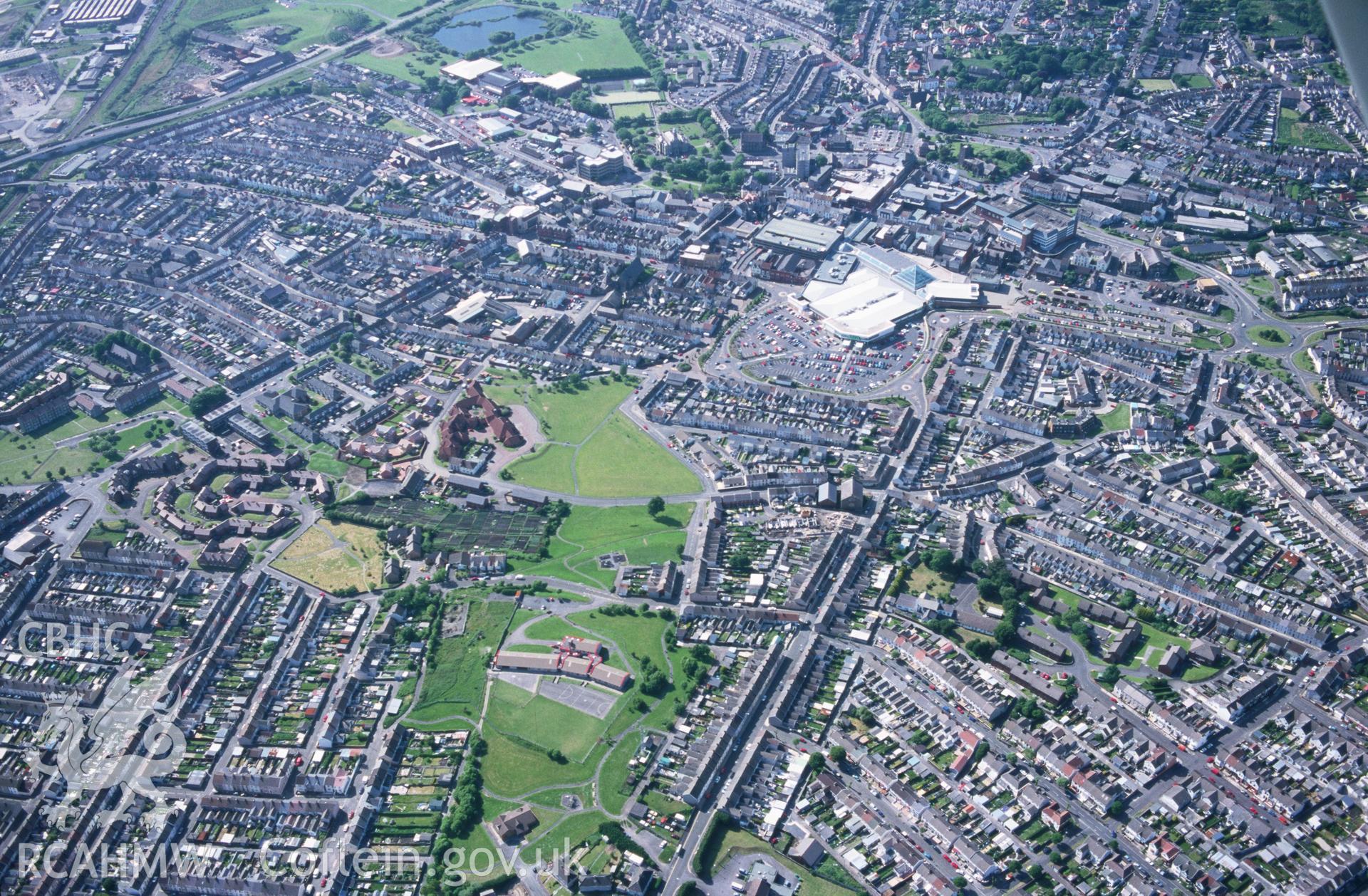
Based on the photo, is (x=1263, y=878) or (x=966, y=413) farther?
(x=966, y=413)

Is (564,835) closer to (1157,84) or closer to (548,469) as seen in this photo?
(548,469)

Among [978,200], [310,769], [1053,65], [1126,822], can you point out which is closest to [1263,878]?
[1126,822]

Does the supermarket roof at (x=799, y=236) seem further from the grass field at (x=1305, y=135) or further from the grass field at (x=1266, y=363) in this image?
the grass field at (x=1305, y=135)

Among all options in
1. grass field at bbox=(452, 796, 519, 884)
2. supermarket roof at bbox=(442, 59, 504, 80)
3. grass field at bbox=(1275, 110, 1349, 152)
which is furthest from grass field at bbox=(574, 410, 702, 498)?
grass field at bbox=(1275, 110, 1349, 152)

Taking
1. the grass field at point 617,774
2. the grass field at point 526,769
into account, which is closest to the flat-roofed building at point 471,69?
the grass field at point 526,769

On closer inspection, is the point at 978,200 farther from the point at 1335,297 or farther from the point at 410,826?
the point at 410,826

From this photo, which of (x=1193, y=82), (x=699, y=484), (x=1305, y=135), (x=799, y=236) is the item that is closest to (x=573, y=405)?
(x=699, y=484)

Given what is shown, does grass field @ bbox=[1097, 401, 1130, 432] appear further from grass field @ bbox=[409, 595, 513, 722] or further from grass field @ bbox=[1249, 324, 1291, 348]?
grass field @ bbox=[409, 595, 513, 722]
